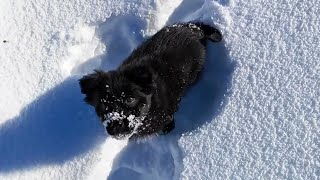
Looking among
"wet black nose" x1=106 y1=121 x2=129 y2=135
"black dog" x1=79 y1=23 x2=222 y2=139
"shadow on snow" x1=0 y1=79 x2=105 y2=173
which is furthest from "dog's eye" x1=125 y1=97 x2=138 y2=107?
"shadow on snow" x1=0 y1=79 x2=105 y2=173

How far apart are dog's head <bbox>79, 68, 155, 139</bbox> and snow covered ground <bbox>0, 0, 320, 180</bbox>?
31.4 inches

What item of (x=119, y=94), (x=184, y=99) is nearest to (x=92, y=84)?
(x=119, y=94)

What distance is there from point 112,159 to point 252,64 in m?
1.87

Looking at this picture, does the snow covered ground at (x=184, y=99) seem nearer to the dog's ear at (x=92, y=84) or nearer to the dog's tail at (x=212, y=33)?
the dog's tail at (x=212, y=33)

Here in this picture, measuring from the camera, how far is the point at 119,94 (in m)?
4.68

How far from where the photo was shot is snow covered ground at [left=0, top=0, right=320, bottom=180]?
4.91 metres

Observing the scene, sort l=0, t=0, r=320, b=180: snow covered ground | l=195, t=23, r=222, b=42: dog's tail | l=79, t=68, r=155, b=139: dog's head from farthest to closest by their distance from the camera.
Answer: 1. l=195, t=23, r=222, b=42: dog's tail
2. l=0, t=0, r=320, b=180: snow covered ground
3. l=79, t=68, r=155, b=139: dog's head

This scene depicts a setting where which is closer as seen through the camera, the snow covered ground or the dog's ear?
the dog's ear

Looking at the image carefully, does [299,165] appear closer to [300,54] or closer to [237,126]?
[237,126]

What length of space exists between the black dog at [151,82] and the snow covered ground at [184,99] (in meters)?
0.27

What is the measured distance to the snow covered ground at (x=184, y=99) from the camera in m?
4.91

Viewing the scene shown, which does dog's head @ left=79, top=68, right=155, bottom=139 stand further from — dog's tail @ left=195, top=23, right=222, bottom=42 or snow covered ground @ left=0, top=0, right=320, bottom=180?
dog's tail @ left=195, top=23, right=222, bottom=42

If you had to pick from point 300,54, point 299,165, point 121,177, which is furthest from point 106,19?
point 299,165

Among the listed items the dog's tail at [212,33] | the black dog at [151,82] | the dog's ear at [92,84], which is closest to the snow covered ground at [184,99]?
the dog's tail at [212,33]
